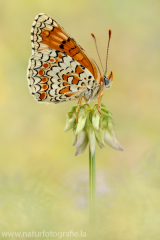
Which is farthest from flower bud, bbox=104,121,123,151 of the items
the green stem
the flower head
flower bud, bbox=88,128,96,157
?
the green stem

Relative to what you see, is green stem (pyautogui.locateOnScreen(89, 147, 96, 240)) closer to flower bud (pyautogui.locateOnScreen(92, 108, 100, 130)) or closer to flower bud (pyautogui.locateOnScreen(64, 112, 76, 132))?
flower bud (pyautogui.locateOnScreen(92, 108, 100, 130))

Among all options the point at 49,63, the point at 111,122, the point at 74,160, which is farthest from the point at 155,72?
the point at 111,122

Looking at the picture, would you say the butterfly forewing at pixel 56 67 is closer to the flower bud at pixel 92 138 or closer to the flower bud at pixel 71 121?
the flower bud at pixel 71 121

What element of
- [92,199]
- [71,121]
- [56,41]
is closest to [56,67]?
[56,41]

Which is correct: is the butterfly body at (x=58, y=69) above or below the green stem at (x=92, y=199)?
above

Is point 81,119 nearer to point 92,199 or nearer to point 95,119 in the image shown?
point 95,119

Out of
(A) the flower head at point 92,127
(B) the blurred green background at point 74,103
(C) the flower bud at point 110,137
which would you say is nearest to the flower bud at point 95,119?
(A) the flower head at point 92,127

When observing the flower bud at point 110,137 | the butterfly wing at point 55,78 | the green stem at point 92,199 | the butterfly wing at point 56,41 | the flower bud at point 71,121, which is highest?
the butterfly wing at point 56,41
